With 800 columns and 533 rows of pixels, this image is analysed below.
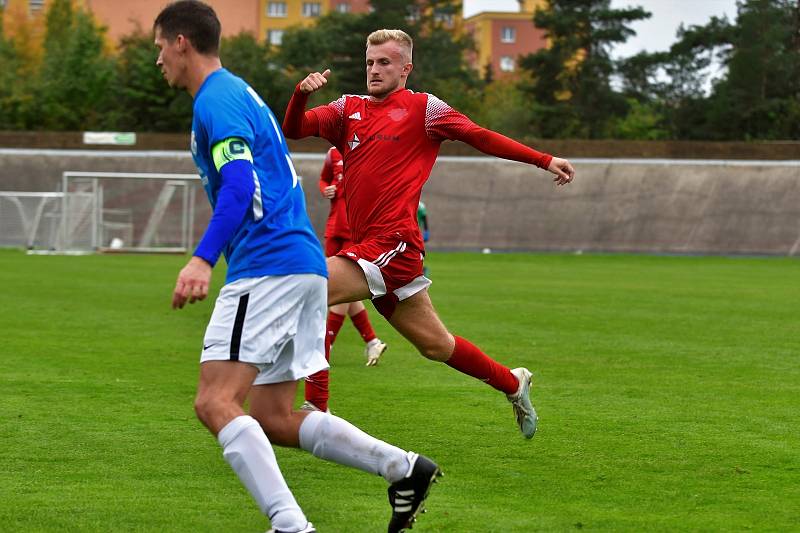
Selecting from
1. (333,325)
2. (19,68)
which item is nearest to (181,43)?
(333,325)

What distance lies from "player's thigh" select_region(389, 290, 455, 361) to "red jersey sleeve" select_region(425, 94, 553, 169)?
85cm

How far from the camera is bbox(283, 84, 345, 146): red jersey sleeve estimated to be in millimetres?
7141

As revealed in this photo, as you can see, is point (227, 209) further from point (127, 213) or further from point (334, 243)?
point (127, 213)

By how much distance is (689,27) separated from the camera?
67562 mm

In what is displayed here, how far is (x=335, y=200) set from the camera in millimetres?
11500

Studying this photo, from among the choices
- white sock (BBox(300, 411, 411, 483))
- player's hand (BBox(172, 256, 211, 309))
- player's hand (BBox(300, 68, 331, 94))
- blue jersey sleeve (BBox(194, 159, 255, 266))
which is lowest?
white sock (BBox(300, 411, 411, 483))

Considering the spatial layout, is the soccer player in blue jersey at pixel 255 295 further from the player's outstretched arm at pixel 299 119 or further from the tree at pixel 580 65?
the tree at pixel 580 65

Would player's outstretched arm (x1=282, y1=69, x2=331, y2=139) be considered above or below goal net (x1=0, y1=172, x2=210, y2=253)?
above

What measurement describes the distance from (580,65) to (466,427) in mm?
61162

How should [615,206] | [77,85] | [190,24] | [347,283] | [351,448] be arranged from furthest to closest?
1. [77,85]
2. [615,206]
3. [347,283]
4. [351,448]
5. [190,24]

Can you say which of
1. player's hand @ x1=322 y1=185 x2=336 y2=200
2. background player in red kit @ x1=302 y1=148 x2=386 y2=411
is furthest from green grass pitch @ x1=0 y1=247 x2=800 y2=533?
player's hand @ x1=322 y1=185 x2=336 y2=200

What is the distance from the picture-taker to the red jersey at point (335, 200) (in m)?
11.3

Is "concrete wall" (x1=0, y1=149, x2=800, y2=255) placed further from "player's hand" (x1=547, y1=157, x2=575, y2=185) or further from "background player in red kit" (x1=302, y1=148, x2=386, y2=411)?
"player's hand" (x1=547, y1=157, x2=575, y2=185)

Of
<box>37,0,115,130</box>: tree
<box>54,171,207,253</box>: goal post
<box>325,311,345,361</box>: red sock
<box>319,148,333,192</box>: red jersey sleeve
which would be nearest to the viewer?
<box>325,311,345,361</box>: red sock
